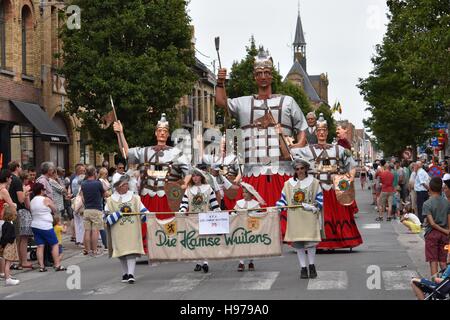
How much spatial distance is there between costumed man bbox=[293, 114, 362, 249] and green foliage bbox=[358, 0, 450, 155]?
8.81m

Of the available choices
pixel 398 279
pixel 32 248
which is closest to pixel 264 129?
pixel 398 279

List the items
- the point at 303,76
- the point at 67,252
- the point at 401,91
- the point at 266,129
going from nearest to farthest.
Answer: the point at 266,129, the point at 67,252, the point at 401,91, the point at 303,76

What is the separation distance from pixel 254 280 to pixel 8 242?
150 inches

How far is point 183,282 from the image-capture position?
12.4 m

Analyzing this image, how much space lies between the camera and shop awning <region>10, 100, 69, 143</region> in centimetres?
2775

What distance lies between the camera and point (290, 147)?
47.3 feet

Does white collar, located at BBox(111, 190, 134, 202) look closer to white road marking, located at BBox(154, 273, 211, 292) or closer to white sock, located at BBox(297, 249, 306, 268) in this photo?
white road marking, located at BBox(154, 273, 211, 292)

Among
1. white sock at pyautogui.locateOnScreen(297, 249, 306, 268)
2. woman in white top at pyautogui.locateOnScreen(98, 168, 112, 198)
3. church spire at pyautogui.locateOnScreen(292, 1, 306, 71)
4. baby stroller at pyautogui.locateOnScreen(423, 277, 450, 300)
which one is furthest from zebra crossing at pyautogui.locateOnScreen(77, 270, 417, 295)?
church spire at pyautogui.locateOnScreen(292, 1, 306, 71)

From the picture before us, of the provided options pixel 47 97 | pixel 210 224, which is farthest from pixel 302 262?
pixel 47 97

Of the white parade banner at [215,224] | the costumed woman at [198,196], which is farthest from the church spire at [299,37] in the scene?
the white parade banner at [215,224]

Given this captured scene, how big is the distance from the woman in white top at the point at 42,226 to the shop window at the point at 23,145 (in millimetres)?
13189

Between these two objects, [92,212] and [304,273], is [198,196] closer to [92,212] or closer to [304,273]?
[304,273]

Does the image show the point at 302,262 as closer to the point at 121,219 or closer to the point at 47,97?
the point at 121,219

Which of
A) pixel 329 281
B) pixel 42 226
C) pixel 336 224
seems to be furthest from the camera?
pixel 336 224
